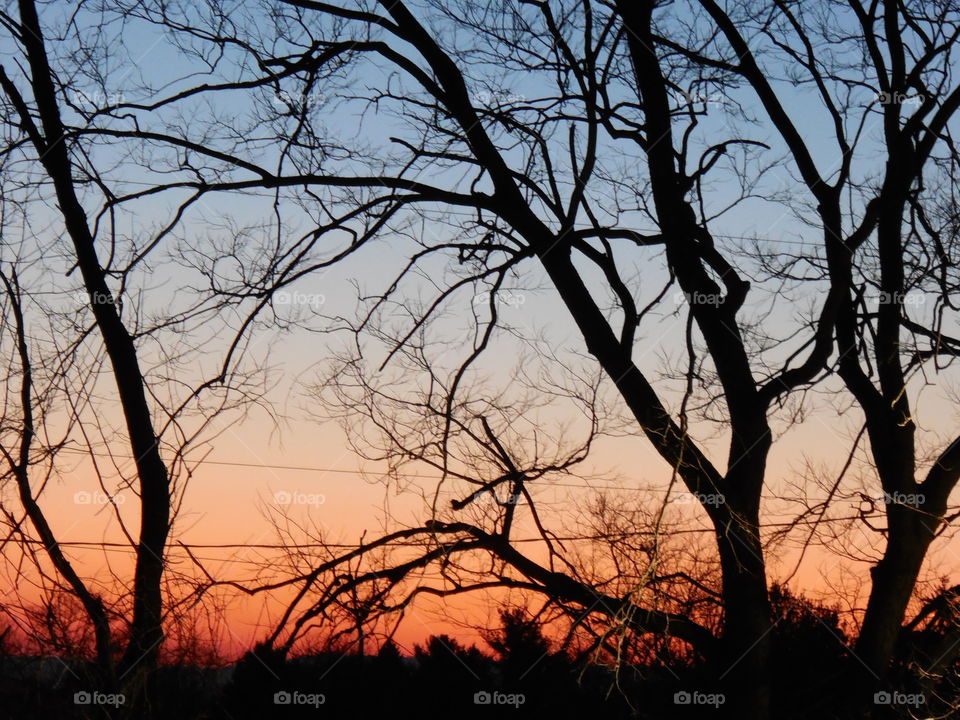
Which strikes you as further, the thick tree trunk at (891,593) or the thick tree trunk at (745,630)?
the thick tree trunk at (891,593)

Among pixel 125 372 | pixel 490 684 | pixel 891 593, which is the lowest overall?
pixel 490 684

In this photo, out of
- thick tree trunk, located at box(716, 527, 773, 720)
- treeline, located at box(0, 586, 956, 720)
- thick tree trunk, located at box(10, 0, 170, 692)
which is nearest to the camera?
thick tree trunk, located at box(10, 0, 170, 692)

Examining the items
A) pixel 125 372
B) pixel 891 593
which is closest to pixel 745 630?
pixel 891 593

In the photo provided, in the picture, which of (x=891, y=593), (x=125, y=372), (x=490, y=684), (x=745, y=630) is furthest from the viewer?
(x=490, y=684)

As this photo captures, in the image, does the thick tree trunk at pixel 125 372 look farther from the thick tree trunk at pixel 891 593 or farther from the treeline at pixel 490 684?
the thick tree trunk at pixel 891 593

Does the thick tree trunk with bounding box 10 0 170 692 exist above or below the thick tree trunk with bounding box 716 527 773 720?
above

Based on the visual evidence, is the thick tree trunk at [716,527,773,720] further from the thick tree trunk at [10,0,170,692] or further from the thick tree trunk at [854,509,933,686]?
the thick tree trunk at [10,0,170,692]

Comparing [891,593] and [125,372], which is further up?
[125,372]

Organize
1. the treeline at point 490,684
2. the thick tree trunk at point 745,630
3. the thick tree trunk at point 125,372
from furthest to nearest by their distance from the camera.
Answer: the treeline at point 490,684
the thick tree trunk at point 745,630
the thick tree trunk at point 125,372

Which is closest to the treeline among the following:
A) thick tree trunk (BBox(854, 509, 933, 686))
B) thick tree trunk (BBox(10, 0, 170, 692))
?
thick tree trunk (BBox(854, 509, 933, 686))

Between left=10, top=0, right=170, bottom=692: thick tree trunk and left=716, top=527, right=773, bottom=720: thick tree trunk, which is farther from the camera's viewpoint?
left=716, top=527, right=773, bottom=720: thick tree trunk

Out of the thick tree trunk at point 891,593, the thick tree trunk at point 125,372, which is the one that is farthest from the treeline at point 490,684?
the thick tree trunk at point 125,372

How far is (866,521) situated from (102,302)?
7044 millimetres

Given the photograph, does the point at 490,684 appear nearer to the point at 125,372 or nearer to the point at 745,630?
the point at 745,630
